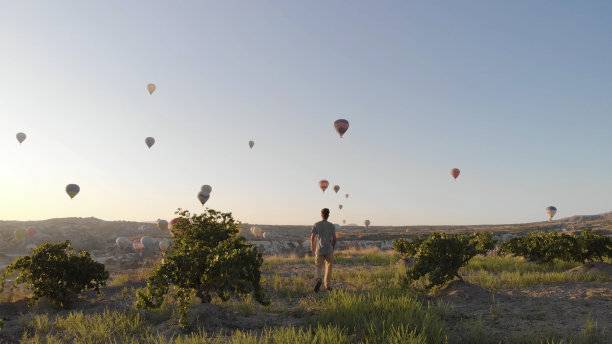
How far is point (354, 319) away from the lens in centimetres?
695

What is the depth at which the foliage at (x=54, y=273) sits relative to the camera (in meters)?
10.1

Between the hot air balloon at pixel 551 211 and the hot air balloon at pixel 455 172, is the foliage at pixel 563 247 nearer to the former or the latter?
the hot air balloon at pixel 455 172

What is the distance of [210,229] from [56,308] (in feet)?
16.7

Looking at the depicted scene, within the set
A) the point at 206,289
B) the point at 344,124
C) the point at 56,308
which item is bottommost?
the point at 56,308

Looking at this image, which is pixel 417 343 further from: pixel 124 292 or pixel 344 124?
pixel 344 124

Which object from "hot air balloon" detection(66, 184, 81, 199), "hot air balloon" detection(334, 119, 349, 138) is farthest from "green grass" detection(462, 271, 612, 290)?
"hot air balloon" detection(66, 184, 81, 199)

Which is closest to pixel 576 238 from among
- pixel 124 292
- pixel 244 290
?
pixel 244 290

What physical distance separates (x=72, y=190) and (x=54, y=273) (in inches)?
1632

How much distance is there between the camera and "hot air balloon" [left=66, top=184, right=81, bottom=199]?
4503cm

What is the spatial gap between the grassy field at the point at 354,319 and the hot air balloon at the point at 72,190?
3927cm

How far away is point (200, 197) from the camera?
1865 inches

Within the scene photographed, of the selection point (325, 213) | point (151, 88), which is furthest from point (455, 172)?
point (325, 213)

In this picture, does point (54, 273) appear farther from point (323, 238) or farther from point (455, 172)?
point (455, 172)

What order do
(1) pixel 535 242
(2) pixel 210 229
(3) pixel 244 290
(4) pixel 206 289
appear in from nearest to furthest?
(3) pixel 244 290, (4) pixel 206 289, (2) pixel 210 229, (1) pixel 535 242
